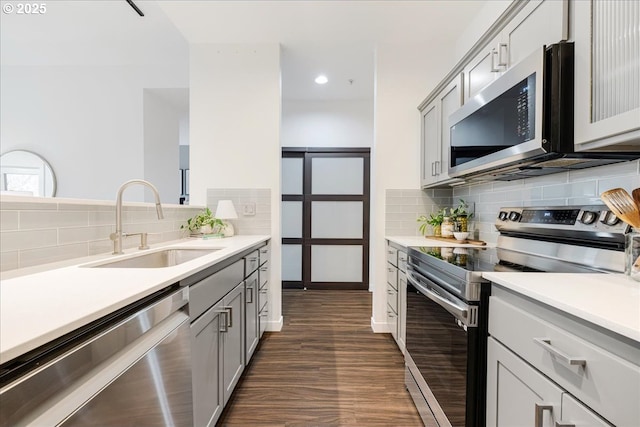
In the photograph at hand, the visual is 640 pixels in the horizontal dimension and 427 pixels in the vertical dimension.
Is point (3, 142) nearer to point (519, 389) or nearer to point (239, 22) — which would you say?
point (239, 22)

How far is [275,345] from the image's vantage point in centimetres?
249

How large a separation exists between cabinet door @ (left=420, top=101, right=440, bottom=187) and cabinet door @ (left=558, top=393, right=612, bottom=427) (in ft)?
6.38

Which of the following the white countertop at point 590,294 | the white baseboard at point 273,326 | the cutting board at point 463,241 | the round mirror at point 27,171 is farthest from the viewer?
the round mirror at point 27,171

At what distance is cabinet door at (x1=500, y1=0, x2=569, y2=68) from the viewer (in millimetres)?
1177

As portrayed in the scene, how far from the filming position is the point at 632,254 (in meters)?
1.00

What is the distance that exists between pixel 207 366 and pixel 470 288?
1.09m

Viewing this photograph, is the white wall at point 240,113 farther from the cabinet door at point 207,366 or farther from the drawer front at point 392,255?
the cabinet door at point 207,366

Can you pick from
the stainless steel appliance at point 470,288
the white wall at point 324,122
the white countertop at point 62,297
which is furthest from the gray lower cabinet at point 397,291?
the white wall at point 324,122

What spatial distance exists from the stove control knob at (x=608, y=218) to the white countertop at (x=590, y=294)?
0.23m

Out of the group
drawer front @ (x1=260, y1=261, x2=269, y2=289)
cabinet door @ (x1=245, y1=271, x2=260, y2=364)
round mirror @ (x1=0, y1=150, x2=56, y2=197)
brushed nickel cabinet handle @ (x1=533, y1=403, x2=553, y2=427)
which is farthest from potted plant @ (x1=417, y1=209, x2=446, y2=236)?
round mirror @ (x1=0, y1=150, x2=56, y2=197)

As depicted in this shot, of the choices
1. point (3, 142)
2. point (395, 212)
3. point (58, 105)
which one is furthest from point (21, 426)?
point (3, 142)

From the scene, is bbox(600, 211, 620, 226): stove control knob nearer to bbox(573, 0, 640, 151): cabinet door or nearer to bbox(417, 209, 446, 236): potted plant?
bbox(573, 0, 640, 151): cabinet door

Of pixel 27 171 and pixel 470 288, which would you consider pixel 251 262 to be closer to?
pixel 470 288

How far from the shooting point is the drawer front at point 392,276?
2.42 metres
